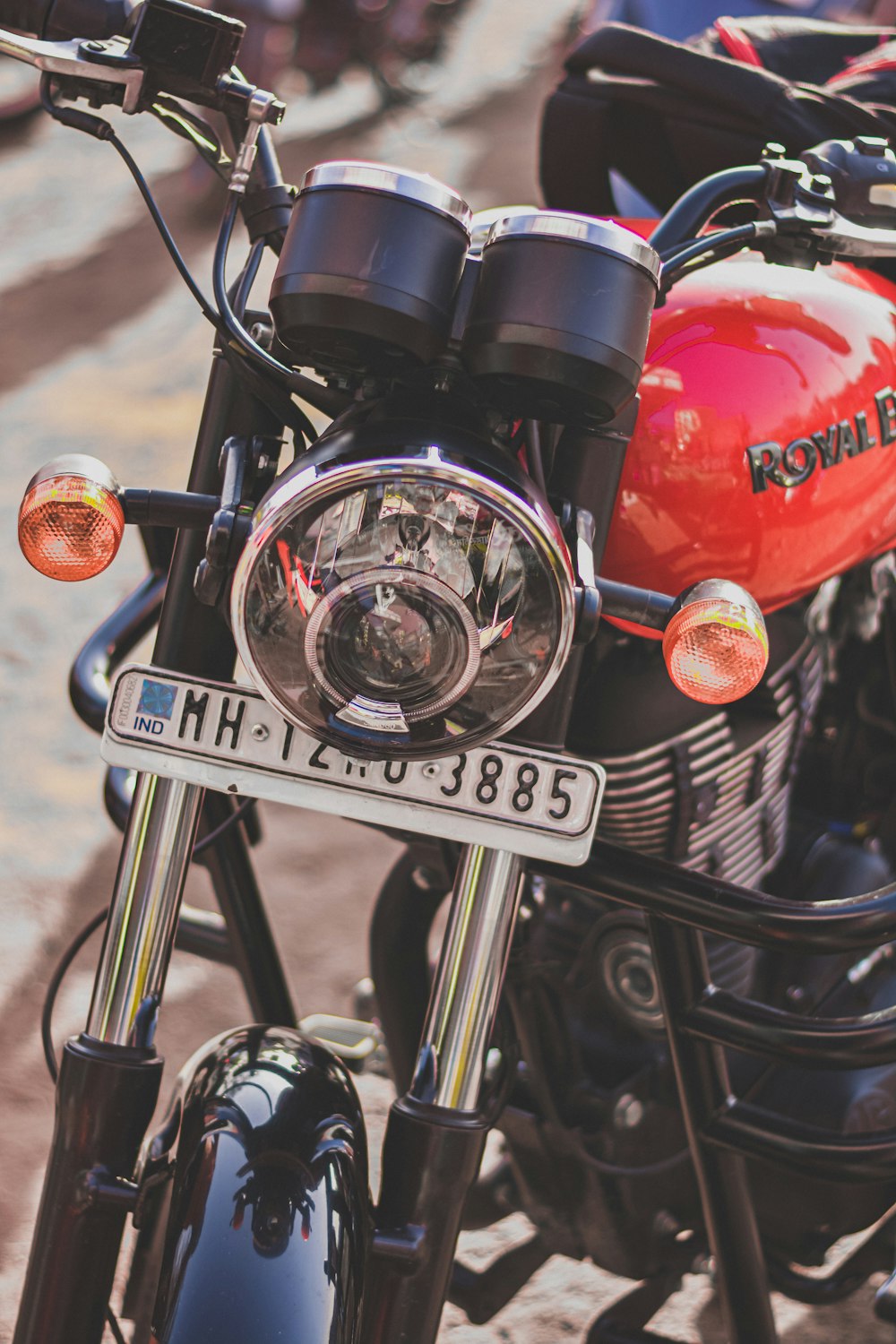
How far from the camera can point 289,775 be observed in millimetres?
1141

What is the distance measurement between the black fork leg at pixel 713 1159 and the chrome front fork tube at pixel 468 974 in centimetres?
26

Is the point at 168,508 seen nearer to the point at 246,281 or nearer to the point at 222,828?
the point at 246,281

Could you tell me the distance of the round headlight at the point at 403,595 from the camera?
0.95 metres

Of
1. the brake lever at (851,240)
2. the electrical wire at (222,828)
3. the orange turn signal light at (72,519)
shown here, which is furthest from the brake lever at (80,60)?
the electrical wire at (222,828)

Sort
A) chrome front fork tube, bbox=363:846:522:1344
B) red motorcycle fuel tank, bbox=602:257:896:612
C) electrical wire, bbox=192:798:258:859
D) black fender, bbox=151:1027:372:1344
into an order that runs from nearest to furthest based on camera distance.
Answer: black fender, bbox=151:1027:372:1344, chrome front fork tube, bbox=363:846:522:1344, red motorcycle fuel tank, bbox=602:257:896:612, electrical wire, bbox=192:798:258:859

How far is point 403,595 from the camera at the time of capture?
971 millimetres

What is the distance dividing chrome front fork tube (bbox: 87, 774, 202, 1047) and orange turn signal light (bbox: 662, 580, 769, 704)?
0.48m

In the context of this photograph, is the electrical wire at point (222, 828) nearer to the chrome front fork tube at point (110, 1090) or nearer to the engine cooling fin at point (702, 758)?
the chrome front fork tube at point (110, 1090)

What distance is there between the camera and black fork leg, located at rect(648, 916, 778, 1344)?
54.2 inches

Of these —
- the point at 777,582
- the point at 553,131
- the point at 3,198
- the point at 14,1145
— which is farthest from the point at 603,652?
the point at 3,198

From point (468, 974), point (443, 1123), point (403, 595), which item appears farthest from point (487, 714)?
point (443, 1123)

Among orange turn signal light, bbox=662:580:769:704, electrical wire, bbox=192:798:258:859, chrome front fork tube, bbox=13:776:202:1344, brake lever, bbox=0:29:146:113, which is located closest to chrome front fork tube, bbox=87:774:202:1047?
chrome front fork tube, bbox=13:776:202:1344

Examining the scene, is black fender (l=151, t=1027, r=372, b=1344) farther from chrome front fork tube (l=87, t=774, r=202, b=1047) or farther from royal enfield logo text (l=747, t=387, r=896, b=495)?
royal enfield logo text (l=747, t=387, r=896, b=495)

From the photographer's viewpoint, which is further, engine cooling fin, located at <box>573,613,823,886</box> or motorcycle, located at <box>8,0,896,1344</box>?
engine cooling fin, located at <box>573,613,823,886</box>
